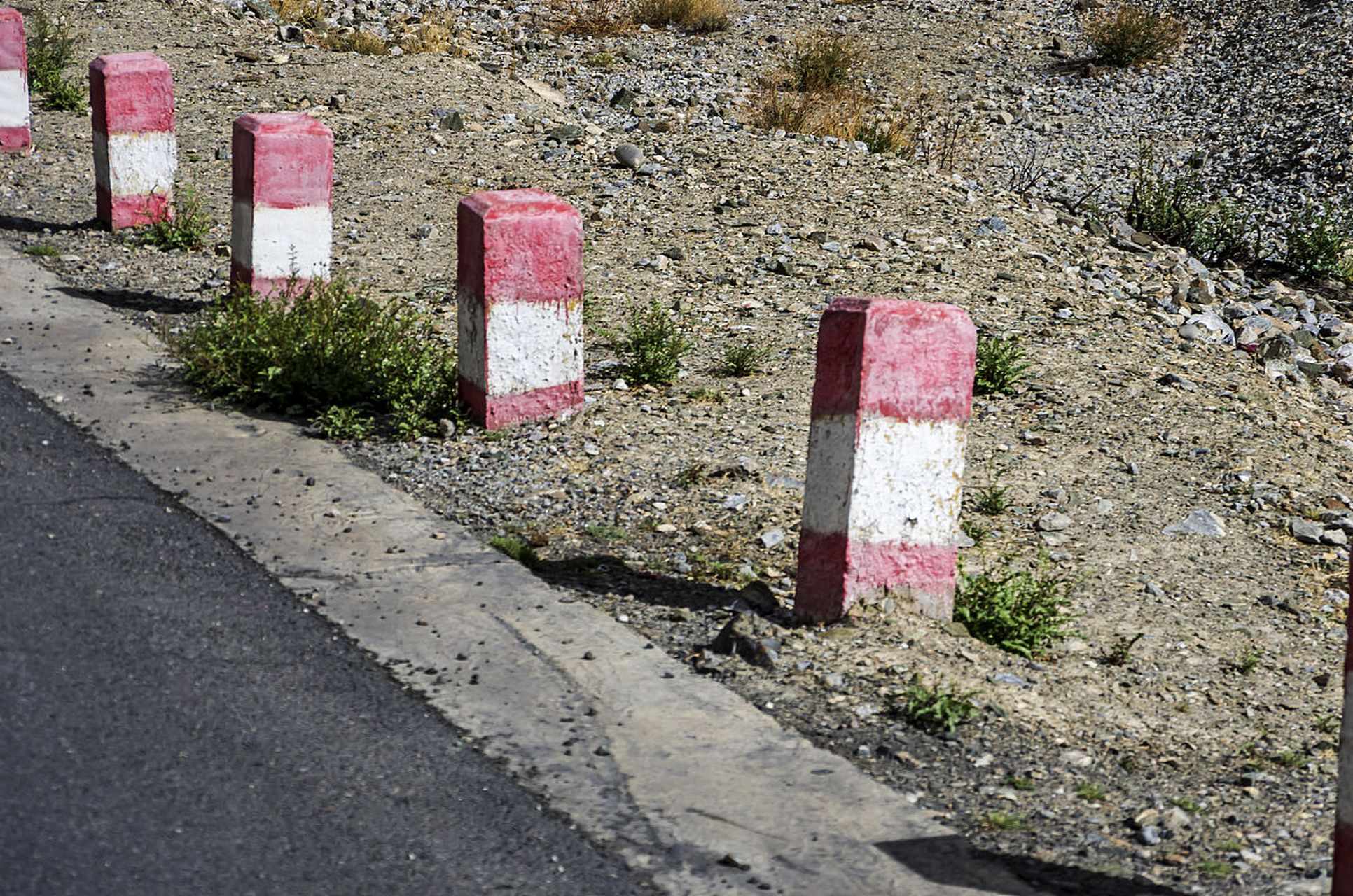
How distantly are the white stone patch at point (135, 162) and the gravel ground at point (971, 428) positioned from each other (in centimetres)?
31

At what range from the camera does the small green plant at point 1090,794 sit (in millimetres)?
3484

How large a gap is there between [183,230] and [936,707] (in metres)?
5.56

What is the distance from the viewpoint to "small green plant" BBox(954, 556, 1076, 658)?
4285mm

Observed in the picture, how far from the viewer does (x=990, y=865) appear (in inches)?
124

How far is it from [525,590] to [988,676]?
1.32 metres

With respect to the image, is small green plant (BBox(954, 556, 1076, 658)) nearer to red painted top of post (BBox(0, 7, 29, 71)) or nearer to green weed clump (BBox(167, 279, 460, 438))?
green weed clump (BBox(167, 279, 460, 438))

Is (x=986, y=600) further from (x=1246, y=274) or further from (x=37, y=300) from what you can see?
(x=1246, y=274)

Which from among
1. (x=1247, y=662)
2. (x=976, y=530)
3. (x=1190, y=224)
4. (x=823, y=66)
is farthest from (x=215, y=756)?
(x=823, y=66)

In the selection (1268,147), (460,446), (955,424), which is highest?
(1268,147)

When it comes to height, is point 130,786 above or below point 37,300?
below

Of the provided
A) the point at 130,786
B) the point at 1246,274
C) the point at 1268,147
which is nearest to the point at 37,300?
the point at 130,786

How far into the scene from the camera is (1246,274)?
10.3 meters

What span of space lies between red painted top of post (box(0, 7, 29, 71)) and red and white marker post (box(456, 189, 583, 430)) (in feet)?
17.2

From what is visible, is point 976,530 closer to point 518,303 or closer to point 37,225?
point 518,303
